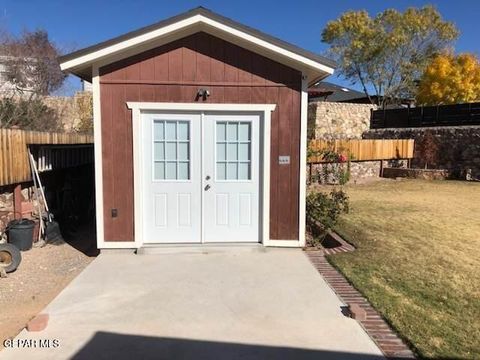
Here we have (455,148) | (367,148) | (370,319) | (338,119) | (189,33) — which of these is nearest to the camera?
(370,319)

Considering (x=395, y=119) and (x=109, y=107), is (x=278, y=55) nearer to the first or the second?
(x=109, y=107)

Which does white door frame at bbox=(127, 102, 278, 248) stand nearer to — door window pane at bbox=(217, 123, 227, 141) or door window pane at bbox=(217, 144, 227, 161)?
door window pane at bbox=(217, 123, 227, 141)

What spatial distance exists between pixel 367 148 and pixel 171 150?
13.7 metres

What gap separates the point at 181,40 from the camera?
247 inches

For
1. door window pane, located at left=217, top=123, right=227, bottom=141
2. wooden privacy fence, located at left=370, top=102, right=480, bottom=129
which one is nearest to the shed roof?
door window pane, located at left=217, top=123, right=227, bottom=141

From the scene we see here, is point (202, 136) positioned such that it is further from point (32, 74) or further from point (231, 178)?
point (32, 74)

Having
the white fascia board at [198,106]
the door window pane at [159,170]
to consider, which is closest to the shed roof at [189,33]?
the white fascia board at [198,106]

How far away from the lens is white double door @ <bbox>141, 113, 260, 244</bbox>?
252 inches

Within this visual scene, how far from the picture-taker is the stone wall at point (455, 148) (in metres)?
18.4

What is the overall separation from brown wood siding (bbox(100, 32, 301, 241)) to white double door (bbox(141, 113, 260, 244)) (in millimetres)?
267

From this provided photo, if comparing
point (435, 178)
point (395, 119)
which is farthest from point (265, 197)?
point (395, 119)

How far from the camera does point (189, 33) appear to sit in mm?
6258

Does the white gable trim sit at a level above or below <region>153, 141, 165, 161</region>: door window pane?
above

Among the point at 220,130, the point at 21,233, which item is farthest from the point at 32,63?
the point at 220,130
